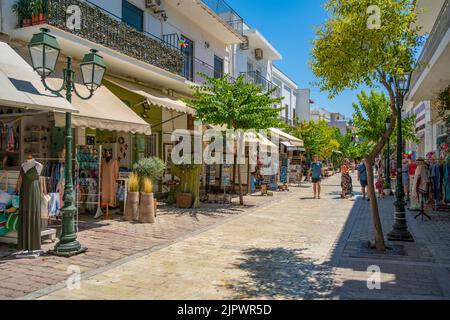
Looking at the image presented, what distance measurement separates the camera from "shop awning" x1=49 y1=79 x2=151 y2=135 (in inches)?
329

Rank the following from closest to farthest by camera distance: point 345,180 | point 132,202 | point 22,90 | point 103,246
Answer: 1. point 22,90
2. point 103,246
3. point 132,202
4. point 345,180

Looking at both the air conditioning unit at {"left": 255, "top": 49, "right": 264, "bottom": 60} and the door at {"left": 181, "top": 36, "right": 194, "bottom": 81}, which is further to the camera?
the air conditioning unit at {"left": 255, "top": 49, "right": 264, "bottom": 60}

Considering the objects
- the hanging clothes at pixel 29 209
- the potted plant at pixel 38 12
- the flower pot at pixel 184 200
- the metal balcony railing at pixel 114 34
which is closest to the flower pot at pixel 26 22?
the potted plant at pixel 38 12

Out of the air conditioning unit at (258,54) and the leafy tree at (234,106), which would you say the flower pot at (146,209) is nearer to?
the leafy tree at (234,106)

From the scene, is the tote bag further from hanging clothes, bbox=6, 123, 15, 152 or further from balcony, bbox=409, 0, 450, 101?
balcony, bbox=409, 0, 450, 101

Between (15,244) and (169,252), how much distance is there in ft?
9.53

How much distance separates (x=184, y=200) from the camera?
493 inches

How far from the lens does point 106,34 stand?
1114cm

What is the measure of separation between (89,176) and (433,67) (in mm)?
10877

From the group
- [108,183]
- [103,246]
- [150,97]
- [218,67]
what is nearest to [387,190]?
[218,67]

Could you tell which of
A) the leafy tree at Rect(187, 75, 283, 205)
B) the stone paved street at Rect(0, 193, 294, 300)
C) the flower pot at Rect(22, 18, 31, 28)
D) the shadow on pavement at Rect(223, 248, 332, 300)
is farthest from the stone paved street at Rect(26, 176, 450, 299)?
the flower pot at Rect(22, 18, 31, 28)

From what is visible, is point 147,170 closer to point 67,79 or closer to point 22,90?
point 67,79
